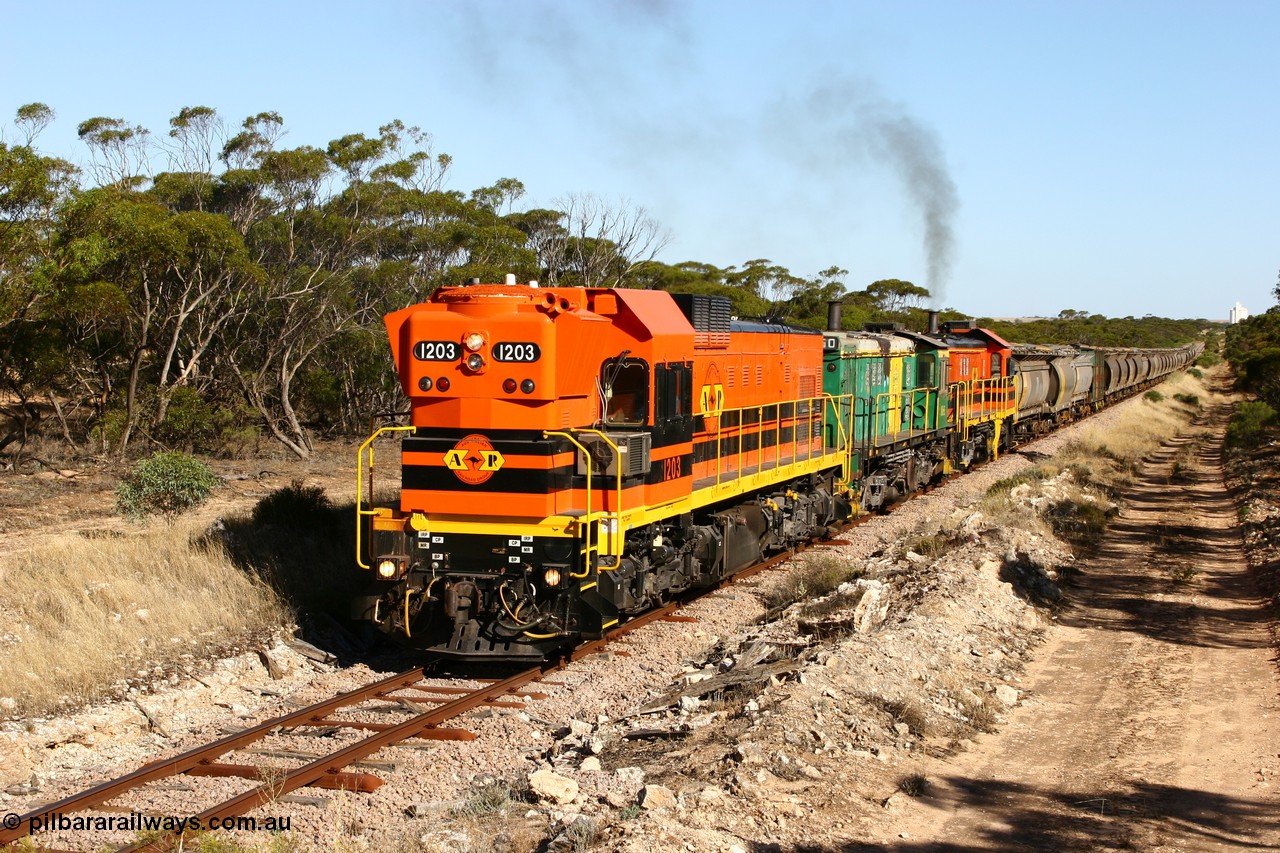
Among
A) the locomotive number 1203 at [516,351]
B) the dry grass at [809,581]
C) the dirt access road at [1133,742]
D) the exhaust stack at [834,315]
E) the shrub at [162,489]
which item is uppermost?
the exhaust stack at [834,315]

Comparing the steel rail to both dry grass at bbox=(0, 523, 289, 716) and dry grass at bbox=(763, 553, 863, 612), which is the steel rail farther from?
dry grass at bbox=(763, 553, 863, 612)

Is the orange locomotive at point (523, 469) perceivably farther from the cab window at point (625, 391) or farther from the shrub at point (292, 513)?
the shrub at point (292, 513)

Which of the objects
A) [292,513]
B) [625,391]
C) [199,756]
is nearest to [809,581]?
[625,391]

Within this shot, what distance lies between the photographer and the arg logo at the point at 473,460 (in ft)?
33.8

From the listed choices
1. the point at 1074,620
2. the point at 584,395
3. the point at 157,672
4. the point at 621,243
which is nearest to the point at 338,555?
the point at 157,672

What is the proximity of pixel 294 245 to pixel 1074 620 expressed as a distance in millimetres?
26141

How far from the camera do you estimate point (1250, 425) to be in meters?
36.5

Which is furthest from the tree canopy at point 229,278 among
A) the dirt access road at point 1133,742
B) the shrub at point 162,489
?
the dirt access road at point 1133,742

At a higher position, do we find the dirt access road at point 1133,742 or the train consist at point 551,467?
the train consist at point 551,467

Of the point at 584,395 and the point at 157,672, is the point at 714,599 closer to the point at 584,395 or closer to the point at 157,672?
the point at 584,395

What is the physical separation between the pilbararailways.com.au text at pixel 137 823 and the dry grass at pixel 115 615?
99.7 inches

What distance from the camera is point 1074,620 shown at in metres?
13.3

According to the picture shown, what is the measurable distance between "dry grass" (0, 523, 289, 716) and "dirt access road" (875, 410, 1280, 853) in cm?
709

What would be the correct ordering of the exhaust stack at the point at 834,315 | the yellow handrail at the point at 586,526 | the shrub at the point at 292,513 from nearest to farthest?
the yellow handrail at the point at 586,526, the shrub at the point at 292,513, the exhaust stack at the point at 834,315
